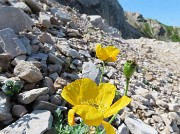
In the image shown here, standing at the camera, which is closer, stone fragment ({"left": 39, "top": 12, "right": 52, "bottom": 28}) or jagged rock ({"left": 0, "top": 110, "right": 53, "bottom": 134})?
jagged rock ({"left": 0, "top": 110, "right": 53, "bottom": 134})

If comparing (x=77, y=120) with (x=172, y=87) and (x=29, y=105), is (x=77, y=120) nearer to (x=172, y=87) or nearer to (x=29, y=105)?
(x=29, y=105)

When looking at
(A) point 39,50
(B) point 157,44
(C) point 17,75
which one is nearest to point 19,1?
(A) point 39,50

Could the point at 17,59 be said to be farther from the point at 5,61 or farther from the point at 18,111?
the point at 18,111

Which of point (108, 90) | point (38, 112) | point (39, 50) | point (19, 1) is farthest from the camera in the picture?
point (19, 1)

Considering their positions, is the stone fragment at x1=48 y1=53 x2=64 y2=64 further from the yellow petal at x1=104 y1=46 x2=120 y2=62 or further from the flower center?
the flower center

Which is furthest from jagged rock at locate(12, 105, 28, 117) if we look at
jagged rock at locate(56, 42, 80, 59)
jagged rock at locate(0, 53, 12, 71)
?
jagged rock at locate(56, 42, 80, 59)

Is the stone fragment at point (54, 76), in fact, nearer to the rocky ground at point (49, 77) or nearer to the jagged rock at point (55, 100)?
the rocky ground at point (49, 77)

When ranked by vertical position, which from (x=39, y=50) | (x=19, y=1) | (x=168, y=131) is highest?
(x=19, y=1)
